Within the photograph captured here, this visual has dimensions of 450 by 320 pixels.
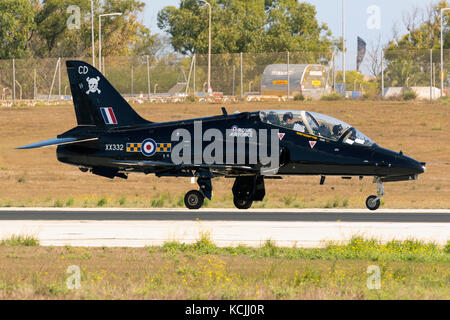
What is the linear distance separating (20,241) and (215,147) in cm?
930

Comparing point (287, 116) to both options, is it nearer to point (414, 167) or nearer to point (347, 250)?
point (414, 167)

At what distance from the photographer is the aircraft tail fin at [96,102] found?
27.4 metres

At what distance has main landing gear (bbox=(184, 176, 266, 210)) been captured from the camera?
2598cm

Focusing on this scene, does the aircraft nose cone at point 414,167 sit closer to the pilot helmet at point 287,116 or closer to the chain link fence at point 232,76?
the pilot helmet at point 287,116

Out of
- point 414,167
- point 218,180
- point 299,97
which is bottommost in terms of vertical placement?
point 218,180

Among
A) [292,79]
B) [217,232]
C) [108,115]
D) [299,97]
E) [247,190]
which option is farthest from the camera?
[292,79]

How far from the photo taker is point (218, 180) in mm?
39375

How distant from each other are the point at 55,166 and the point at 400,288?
111 feet

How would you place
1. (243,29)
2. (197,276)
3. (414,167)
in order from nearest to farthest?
(197,276)
(414,167)
(243,29)

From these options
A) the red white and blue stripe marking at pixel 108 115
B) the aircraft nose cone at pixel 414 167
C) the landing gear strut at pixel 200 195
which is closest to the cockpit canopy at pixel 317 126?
the aircraft nose cone at pixel 414 167

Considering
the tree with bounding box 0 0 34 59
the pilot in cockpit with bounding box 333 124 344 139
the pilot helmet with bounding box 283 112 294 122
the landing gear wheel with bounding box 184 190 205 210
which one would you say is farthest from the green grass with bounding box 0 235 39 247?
the tree with bounding box 0 0 34 59

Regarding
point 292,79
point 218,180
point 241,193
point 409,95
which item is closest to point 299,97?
point 292,79

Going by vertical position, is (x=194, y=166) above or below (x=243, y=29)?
below

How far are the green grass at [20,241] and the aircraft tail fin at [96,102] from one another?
375 inches
